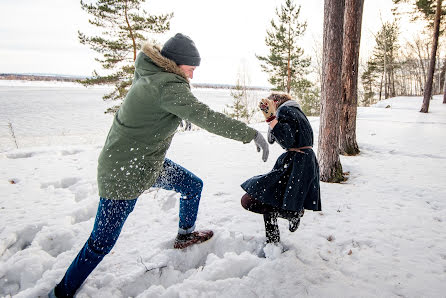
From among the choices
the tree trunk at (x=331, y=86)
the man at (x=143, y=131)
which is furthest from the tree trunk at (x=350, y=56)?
the man at (x=143, y=131)

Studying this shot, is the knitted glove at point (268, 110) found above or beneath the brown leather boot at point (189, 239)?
above

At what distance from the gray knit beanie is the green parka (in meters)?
0.09

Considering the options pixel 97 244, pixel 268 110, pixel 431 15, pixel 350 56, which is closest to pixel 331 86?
pixel 350 56

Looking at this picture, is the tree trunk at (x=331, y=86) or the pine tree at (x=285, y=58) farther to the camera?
the pine tree at (x=285, y=58)

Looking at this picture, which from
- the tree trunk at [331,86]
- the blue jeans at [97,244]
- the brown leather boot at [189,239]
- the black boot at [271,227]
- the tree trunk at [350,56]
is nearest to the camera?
the blue jeans at [97,244]

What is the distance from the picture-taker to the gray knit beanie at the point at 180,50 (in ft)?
5.96

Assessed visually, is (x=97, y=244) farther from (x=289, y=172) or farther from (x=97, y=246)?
(x=289, y=172)

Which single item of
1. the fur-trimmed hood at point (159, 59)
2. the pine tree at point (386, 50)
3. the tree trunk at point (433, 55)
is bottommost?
the fur-trimmed hood at point (159, 59)

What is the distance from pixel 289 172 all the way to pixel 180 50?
4.59 ft

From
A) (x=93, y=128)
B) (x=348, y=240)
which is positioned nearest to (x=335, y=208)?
(x=348, y=240)

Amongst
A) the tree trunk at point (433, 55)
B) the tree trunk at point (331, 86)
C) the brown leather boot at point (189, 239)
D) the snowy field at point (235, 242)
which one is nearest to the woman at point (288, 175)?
the snowy field at point (235, 242)

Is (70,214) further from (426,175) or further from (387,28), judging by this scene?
(387,28)

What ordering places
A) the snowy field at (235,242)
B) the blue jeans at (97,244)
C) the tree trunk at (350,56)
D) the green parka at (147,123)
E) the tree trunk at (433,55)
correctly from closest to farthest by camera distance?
the green parka at (147,123), the blue jeans at (97,244), the snowy field at (235,242), the tree trunk at (350,56), the tree trunk at (433,55)

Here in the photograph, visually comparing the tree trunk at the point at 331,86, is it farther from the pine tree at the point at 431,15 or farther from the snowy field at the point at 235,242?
the pine tree at the point at 431,15
